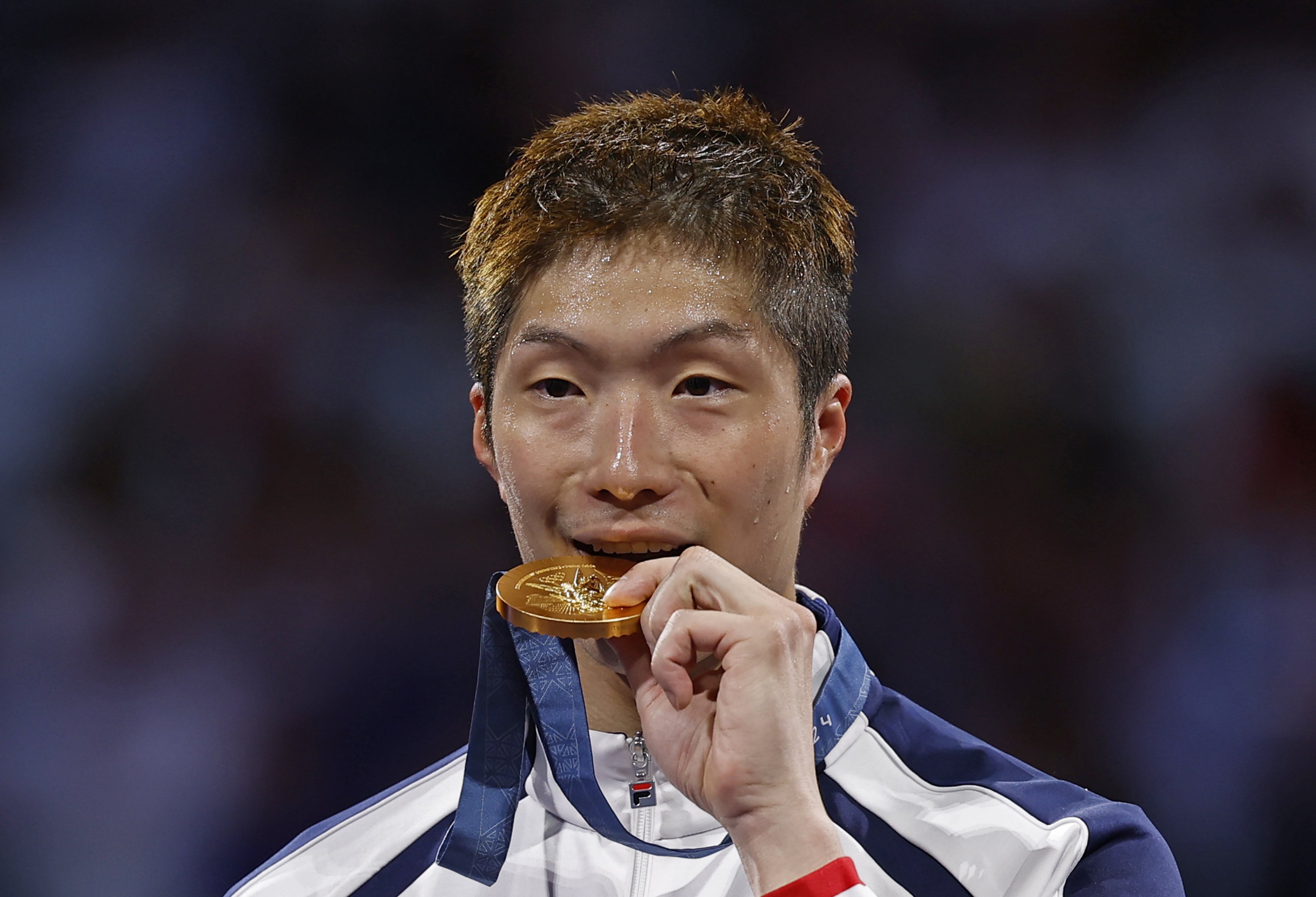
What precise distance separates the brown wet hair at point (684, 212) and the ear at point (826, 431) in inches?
1.6

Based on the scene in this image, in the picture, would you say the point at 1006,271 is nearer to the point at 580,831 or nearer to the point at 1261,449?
the point at 1261,449

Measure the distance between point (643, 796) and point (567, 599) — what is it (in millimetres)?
588

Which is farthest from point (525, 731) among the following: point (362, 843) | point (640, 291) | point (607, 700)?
point (640, 291)

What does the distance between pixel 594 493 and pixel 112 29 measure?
3.16 meters

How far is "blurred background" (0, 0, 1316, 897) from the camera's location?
3.52 m

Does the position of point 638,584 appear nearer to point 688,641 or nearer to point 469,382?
point 688,641

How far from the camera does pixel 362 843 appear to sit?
2.41 m

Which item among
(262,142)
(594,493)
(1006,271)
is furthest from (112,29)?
(1006,271)

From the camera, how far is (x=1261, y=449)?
3.62 metres

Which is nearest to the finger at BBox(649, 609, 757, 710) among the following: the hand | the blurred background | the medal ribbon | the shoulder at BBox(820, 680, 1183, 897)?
the hand

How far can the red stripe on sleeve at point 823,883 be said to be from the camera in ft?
5.27

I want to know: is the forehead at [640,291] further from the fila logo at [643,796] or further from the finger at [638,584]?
the fila logo at [643,796]

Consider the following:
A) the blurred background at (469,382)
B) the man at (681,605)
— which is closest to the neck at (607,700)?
the man at (681,605)

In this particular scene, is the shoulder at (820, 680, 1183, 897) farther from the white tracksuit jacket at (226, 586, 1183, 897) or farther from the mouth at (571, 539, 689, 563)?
the mouth at (571, 539, 689, 563)
